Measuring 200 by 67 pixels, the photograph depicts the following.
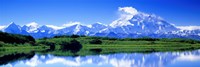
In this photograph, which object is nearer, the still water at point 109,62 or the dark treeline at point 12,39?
the still water at point 109,62

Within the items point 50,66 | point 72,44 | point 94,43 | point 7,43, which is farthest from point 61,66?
point 94,43

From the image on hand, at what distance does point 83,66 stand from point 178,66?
1227 centimetres

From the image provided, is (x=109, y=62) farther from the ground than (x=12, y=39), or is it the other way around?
(x=12, y=39)

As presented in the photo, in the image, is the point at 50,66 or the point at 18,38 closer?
the point at 50,66

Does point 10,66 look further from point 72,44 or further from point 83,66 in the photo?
point 72,44

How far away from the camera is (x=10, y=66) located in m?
54.6

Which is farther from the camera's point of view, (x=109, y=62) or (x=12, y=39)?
(x=12, y=39)

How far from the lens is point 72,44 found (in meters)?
151

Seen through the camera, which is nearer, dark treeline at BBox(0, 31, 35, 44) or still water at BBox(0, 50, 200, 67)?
still water at BBox(0, 50, 200, 67)

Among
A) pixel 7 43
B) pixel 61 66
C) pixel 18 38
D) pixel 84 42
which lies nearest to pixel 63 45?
pixel 84 42

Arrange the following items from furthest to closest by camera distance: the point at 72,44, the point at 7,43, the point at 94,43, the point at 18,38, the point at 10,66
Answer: the point at 94,43
the point at 72,44
the point at 18,38
the point at 7,43
the point at 10,66

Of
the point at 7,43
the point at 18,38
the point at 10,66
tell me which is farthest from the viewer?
the point at 18,38

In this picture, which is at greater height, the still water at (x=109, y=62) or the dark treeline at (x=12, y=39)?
the dark treeline at (x=12, y=39)

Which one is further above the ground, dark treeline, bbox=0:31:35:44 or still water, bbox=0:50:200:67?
dark treeline, bbox=0:31:35:44
